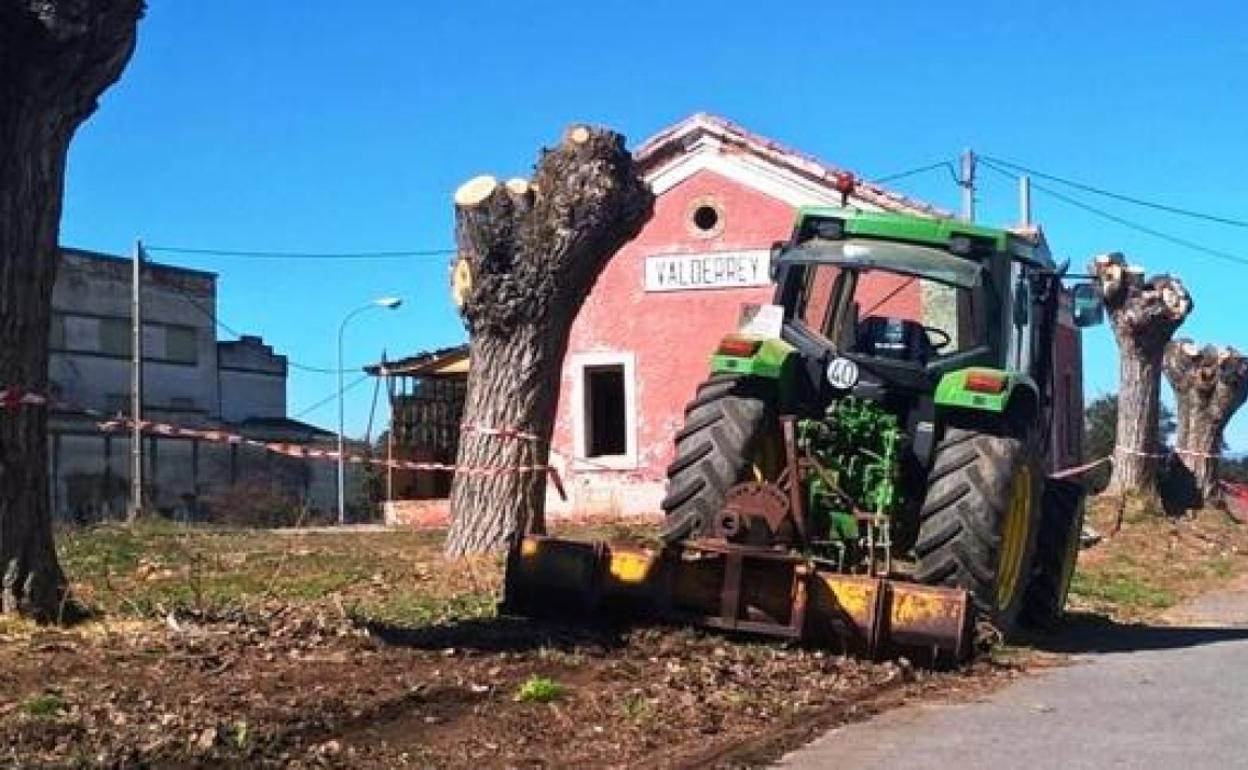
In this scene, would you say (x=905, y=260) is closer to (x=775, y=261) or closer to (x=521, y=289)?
(x=775, y=261)

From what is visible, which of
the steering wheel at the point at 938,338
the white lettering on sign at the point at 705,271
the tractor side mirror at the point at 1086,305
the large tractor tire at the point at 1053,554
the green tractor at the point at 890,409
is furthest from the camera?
the white lettering on sign at the point at 705,271

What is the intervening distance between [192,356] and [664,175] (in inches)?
1193

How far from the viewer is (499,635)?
879 cm

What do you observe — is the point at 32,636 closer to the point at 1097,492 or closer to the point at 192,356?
the point at 1097,492

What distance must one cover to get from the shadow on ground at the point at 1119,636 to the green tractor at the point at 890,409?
62cm

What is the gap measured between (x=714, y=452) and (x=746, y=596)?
1178mm

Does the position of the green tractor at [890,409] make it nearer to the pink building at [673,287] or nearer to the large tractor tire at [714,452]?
the large tractor tire at [714,452]

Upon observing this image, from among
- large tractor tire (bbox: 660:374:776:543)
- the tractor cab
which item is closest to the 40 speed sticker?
the tractor cab

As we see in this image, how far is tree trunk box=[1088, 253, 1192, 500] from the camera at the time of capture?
80.9 feet

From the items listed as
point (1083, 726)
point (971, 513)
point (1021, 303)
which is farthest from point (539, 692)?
point (1021, 303)

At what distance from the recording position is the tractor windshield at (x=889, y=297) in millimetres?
10750

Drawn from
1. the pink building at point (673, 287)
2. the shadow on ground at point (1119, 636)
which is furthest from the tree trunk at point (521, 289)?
the pink building at point (673, 287)

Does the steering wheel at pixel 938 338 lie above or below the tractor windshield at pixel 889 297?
below

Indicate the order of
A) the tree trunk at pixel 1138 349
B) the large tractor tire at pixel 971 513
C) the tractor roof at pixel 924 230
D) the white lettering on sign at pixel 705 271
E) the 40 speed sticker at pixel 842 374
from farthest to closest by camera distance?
1. the white lettering on sign at pixel 705 271
2. the tree trunk at pixel 1138 349
3. the tractor roof at pixel 924 230
4. the 40 speed sticker at pixel 842 374
5. the large tractor tire at pixel 971 513
